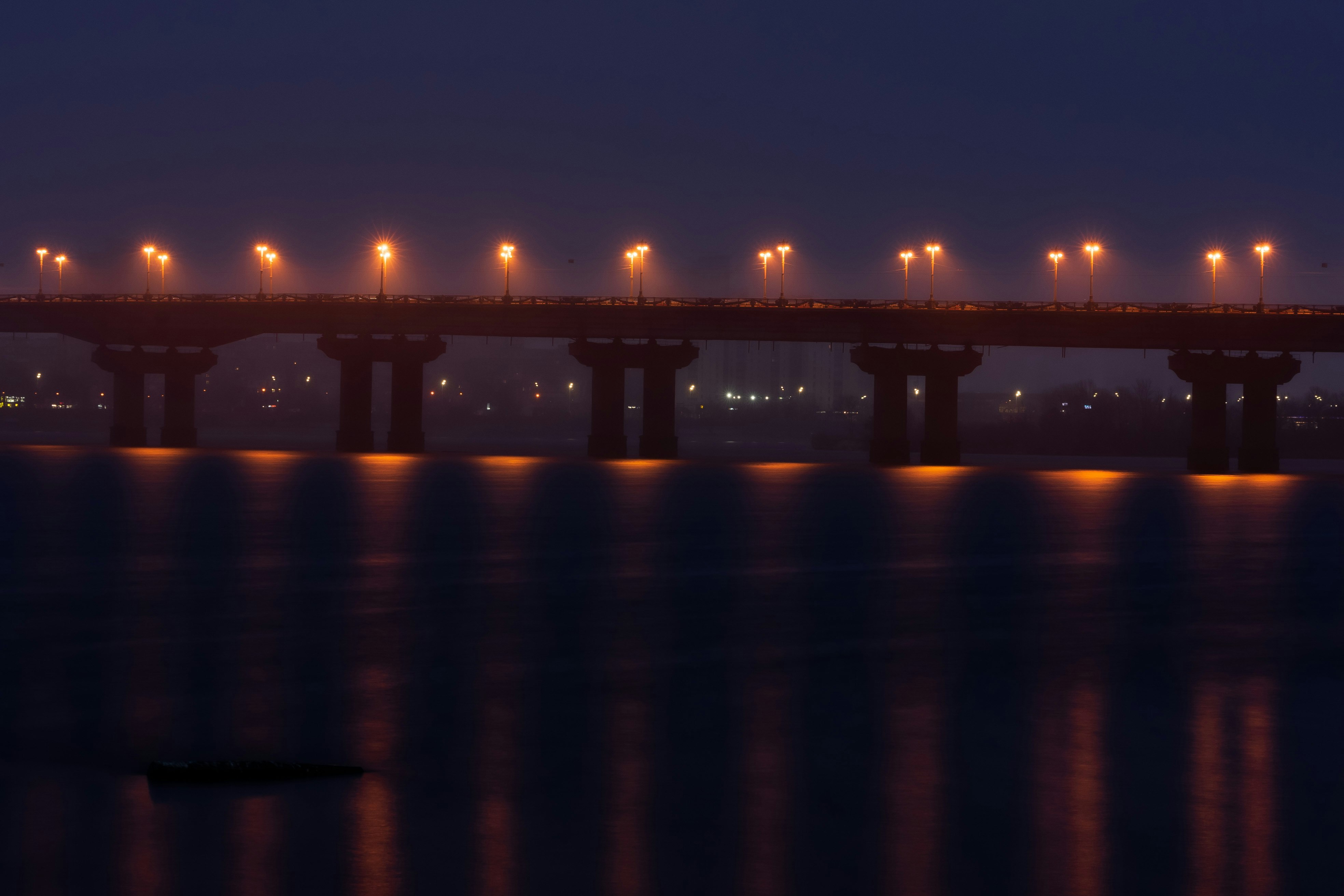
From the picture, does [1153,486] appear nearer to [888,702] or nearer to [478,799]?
[888,702]

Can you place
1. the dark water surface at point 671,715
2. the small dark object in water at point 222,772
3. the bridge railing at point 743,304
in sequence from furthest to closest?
the bridge railing at point 743,304 → the small dark object in water at point 222,772 → the dark water surface at point 671,715

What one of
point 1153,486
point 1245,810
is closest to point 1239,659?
point 1245,810

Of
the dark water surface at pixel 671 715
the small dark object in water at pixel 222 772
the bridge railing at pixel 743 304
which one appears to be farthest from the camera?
the bridge railing at pixel 743 304

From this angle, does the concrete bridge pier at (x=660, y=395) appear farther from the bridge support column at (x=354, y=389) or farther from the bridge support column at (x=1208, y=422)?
the bridge support column at (x=1208, y=422)

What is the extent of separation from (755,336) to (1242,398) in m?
33.1

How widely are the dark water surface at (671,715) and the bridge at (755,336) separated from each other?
6197 centimetres

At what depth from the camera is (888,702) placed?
1335cm

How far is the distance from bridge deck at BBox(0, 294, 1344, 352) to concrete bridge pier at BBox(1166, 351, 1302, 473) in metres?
1.15

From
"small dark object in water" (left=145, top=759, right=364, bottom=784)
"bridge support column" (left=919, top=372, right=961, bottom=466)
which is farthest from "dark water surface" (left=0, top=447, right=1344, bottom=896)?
"bridge support column" (left=919, top=372, right=961, bottom=466)

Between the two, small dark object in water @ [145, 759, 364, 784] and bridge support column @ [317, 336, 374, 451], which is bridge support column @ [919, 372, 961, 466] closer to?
Answer: bridge support column @ [317, 336, 374, 451]

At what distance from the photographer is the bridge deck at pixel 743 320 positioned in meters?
88.9

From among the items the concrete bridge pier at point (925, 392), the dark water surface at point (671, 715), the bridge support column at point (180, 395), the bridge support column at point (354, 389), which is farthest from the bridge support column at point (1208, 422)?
the bridge support column at point (180, 395)

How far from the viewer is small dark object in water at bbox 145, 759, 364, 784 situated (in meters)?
10.0

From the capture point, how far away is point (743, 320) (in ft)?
307
